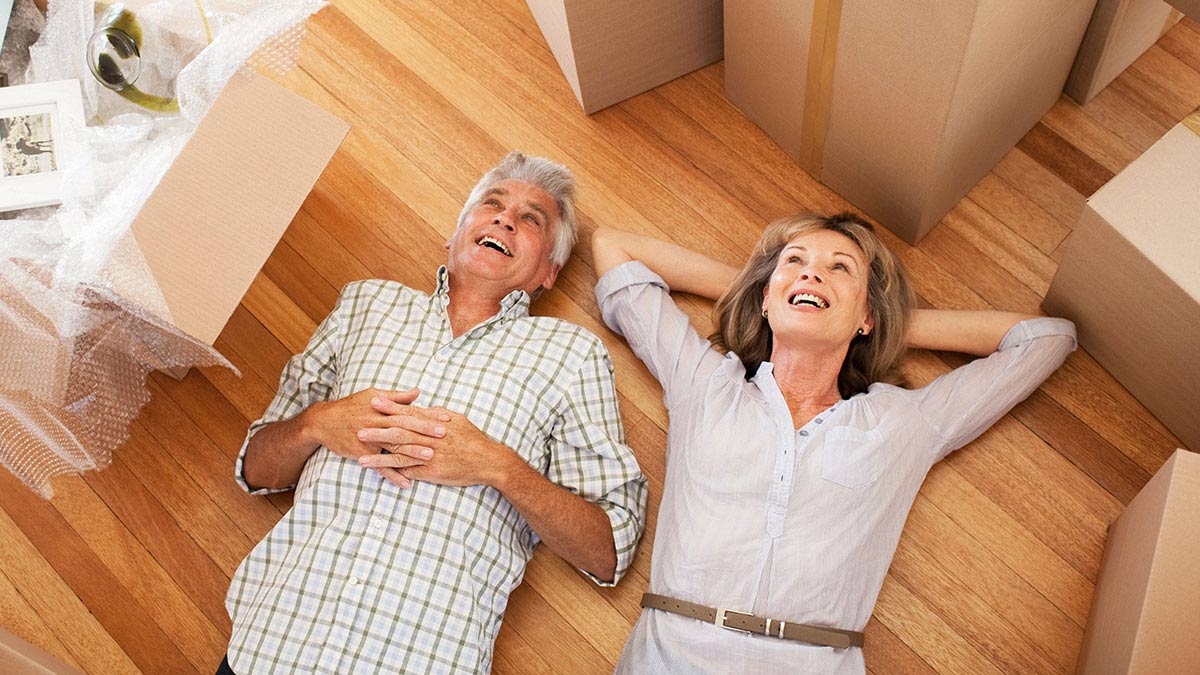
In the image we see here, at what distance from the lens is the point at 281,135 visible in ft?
5.49

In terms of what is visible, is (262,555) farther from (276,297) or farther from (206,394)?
(276,297)

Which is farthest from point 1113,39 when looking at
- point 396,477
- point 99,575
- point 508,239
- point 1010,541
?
point 99,575

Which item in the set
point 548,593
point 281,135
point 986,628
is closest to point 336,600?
point 548,593

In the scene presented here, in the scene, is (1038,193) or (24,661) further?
(1038,193)

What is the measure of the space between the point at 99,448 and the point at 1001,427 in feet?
5.13

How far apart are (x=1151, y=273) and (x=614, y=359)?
0.94m

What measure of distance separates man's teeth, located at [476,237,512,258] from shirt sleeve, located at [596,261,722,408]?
203 millimetres

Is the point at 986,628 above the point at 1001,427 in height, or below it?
below

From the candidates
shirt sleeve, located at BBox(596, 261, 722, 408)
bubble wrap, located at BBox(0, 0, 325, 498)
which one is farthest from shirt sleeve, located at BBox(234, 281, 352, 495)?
shirt sleeve, located at BBox(596, 261, 722, 408)

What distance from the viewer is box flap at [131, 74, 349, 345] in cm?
153

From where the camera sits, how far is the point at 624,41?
6.81 ft

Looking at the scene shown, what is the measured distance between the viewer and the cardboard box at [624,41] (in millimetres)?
2006

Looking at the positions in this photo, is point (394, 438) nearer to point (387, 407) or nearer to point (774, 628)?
point (387, 407)

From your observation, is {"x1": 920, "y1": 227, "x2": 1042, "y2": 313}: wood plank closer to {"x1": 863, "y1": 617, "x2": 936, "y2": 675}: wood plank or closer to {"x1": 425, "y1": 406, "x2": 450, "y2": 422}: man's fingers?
{"x1": 863, "y1": 617, "x2": 936, "y2": 675}: wood plank
